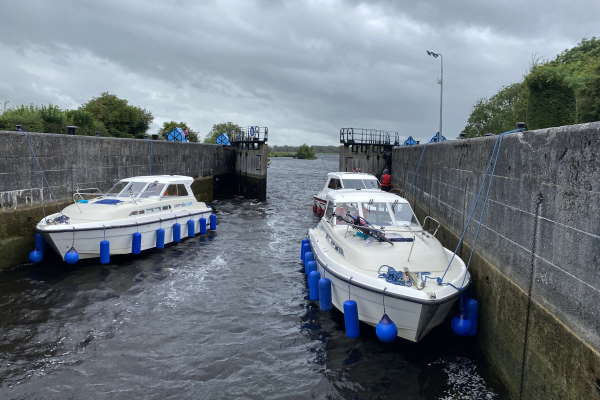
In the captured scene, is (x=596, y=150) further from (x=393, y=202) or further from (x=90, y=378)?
(x=90, y=378)

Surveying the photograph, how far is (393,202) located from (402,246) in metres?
1.96

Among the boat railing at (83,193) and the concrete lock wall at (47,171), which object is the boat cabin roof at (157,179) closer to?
the boat railing at (83,193)

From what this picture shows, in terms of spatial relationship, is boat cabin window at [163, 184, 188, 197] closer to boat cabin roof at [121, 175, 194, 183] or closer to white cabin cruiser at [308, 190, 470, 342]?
boat cabin roof at [121, 175, 194, 183]

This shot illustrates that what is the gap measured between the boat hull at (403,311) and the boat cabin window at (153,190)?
27.5 ft

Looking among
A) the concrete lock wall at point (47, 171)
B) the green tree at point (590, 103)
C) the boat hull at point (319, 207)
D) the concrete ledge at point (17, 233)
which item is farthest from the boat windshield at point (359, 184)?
the concrete ledge at point (17, 233)

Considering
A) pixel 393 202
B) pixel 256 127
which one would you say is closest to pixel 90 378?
pixel 393 202

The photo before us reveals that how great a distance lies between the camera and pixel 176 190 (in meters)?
→ 15.1

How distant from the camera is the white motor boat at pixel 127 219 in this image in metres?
11.2

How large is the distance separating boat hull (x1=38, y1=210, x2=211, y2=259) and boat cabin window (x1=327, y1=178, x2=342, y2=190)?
28.4ft

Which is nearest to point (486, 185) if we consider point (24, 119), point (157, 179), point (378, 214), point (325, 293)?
point (378, 214)

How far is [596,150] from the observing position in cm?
463

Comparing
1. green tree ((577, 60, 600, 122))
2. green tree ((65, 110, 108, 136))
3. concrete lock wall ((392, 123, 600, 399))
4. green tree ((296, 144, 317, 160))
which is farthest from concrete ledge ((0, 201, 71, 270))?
green tree ((296, 144, 317, 160))

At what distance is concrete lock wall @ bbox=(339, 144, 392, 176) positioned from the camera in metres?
31.8

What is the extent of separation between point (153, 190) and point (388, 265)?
9.13 m
